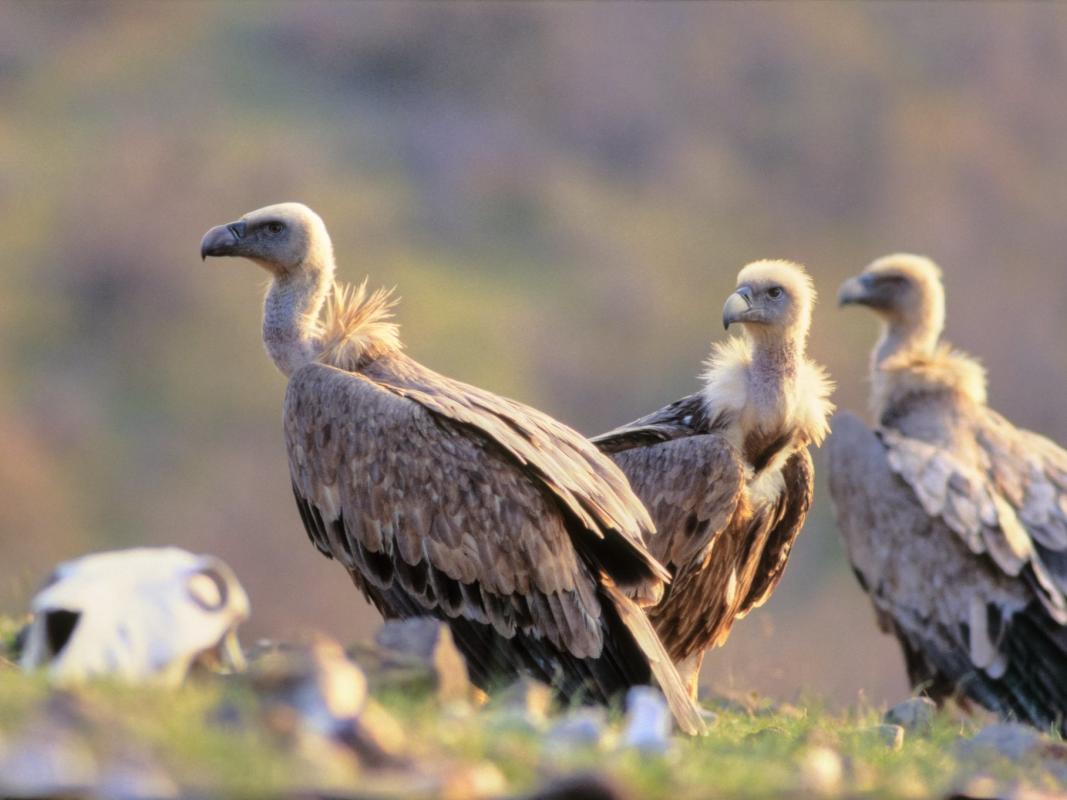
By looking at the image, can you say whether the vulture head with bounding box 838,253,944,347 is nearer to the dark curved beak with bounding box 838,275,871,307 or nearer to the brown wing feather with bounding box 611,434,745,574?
A: the dark curved beak with bounding box 838,275,871,307

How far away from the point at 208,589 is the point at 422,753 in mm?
1049

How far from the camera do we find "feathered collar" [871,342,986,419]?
10945mm

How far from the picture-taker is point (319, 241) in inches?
335

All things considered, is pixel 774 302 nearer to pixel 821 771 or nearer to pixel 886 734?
pixel 886 734

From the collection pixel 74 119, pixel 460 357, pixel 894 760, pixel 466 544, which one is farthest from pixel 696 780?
pixel 74 119

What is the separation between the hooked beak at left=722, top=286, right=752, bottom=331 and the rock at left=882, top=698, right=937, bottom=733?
178cm

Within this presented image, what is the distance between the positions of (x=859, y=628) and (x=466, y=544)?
71.0 ft

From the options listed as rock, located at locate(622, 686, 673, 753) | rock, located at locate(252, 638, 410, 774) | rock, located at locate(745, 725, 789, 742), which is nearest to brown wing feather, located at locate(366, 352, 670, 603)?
rock, located at locate(745, 725, 789, 742)

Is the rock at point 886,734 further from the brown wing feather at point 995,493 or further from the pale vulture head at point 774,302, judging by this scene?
the brown wing feather at point 995,493

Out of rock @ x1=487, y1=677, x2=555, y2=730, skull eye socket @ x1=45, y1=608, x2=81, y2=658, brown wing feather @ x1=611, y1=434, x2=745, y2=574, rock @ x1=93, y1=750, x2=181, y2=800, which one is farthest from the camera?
brown wing feather @ x1=611, y1=434, x2=745, y2=574

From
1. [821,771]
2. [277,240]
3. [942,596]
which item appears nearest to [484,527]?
[277,240]

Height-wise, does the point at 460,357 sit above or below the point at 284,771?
above

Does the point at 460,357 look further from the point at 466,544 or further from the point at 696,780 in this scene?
the point at 696,780

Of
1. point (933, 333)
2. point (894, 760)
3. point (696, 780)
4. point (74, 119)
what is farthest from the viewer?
point (74, 119)
